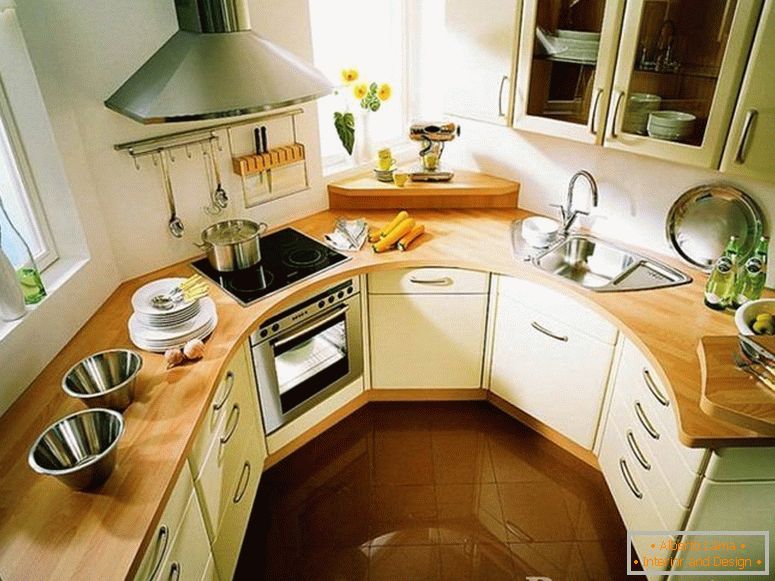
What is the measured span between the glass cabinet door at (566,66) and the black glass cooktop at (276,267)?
100cm

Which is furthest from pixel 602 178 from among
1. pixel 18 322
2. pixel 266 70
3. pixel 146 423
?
pixel 18 322

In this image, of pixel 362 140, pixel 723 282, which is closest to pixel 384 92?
pixel 362 140

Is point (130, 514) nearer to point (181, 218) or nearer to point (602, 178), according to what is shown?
point (181, 218)

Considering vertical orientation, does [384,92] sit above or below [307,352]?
above

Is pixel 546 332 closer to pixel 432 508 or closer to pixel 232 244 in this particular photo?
pixel 432 508

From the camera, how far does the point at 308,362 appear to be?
7.35 feet

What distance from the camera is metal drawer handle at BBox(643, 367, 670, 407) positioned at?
164 cm

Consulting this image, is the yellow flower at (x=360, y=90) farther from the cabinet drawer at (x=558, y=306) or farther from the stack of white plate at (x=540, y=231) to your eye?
the cabinet drawer at (x=558, y=306)

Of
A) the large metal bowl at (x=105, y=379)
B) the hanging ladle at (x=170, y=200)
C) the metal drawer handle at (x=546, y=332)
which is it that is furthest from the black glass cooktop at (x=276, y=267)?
the metal drawer handle at (x=546, y=332)

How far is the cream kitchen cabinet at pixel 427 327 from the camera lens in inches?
90.1

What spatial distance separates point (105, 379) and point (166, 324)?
0.26 m

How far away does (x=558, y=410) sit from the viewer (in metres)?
2.27

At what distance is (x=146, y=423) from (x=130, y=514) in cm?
28

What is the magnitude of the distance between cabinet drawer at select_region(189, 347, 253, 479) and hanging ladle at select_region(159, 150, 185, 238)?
0.59m
